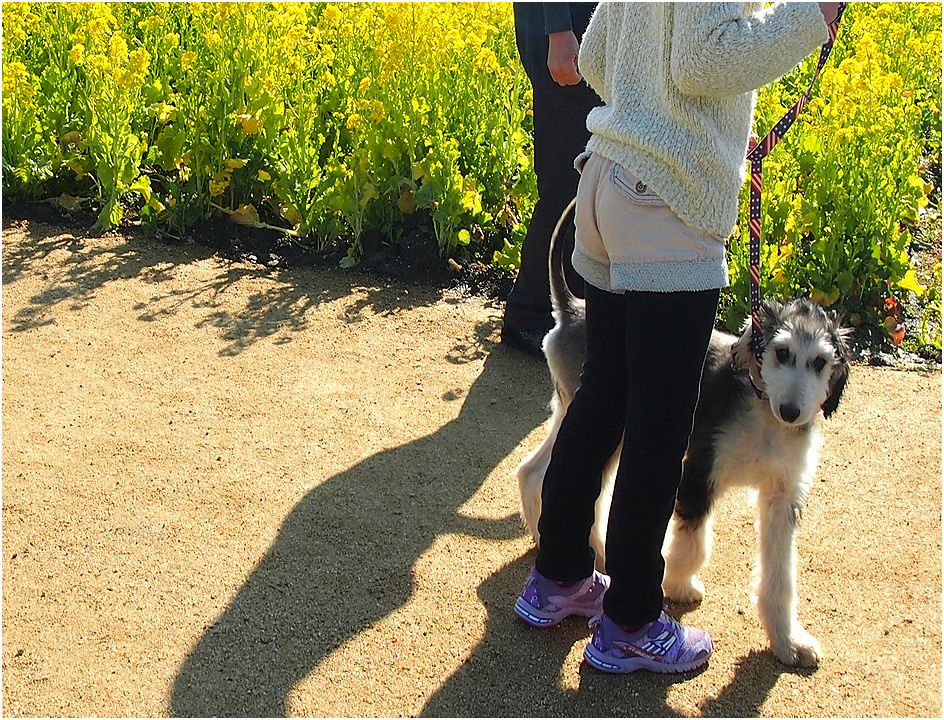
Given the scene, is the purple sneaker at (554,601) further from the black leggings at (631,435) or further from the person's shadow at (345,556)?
the person's shadow at (345,556)

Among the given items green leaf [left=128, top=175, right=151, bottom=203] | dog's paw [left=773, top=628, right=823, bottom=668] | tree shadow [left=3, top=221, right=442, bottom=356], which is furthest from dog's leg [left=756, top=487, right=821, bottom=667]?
green leaf [left=128, top=175, right=151, bottom=203]

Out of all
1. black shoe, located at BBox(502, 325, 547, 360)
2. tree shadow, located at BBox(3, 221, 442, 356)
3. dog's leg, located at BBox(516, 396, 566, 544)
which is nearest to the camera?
dog's leg, located at BBox(516, 396, 566, 544)

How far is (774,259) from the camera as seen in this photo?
5789mm

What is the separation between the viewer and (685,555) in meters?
3.64

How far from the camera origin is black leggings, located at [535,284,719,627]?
2871mm

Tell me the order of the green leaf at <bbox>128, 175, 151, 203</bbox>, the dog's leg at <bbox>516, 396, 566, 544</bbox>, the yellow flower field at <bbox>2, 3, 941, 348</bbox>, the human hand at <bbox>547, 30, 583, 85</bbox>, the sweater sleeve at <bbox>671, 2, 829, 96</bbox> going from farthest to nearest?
the green leaf at <bbox>128, 175, 151, 203</bbox>, the yellow flower field at <bbox>2, 3, 941, 348</bbox>, the human hand at <bbox>547, 30, 583, 85</bbox>, the dog's leg at <bbox>516, 396, 566, 544</bbox>, the sweater sleeve at <bbox>671, 2, 829, 96</bbox>

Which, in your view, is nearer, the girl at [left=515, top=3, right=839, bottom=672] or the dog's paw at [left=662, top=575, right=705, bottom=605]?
the girl at [left=515, top=3, right=839, bottom=672]

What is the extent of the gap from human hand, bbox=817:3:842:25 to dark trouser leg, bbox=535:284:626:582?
865 millimetres

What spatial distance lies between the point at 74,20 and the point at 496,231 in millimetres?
3613

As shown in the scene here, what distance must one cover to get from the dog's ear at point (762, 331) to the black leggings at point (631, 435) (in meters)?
0.49

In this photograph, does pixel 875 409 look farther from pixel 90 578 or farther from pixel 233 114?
pixel 233 114

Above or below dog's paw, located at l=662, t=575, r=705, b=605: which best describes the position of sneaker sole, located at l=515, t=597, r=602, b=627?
above

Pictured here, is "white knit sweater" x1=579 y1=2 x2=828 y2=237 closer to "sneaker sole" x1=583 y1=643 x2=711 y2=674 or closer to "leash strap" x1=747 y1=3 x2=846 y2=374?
"leash strap" x1=747 y1=3 x2=846 y2=374

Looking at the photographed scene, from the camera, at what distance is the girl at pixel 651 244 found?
8.55 feet
